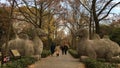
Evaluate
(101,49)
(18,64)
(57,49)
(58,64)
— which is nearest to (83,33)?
(101,49)

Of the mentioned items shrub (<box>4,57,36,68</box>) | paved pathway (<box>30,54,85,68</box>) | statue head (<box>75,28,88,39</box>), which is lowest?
paved pathway (<box>30,54,85,68</box>)

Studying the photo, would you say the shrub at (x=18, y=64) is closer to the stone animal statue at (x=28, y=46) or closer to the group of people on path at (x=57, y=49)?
the stone animal statue at (x=28, y=46)

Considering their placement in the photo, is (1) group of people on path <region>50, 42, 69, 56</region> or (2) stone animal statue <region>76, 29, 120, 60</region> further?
(1) group of people on path <region>50, 42, 69, 56</region>

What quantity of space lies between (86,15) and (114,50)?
26.3m

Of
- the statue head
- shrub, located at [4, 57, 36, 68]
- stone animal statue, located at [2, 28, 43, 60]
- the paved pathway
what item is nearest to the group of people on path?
stone animal statue, located at [2, 28, 43, 60]

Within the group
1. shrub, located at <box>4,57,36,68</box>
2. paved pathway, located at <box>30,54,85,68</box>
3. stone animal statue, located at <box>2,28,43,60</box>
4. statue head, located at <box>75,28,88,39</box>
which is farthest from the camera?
statue head, located at <box>75,28,88,39</box>

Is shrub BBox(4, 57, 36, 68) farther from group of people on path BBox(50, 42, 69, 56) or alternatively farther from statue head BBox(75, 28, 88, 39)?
group of people on path BBox(50, 42, 69, 56)

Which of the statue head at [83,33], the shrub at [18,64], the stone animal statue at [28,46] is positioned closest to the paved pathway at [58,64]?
the shrub at [18,64]

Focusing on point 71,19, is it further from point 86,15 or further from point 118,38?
point 118,38

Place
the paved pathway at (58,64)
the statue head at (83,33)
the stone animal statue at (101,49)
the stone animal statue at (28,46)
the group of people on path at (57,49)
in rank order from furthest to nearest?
the group of people on path at (57,49)
the statue head at (83,33)
the stone animal statue at (28,46)
the stone animal statue at (101,49)
the paved pathway at (58,64)

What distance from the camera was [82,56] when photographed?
2034 centimetres

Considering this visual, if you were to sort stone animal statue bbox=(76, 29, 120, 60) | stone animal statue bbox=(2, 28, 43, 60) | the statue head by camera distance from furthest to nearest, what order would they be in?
the statue head < stone animal statue bbox=(2, 28, 43, 60) < stone animal statue bbox=(76, 29, 120, 60)

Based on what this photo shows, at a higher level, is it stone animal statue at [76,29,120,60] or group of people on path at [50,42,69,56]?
stone animal statue at [76,29,120,60]

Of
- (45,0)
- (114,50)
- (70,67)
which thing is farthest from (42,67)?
(45,0)
